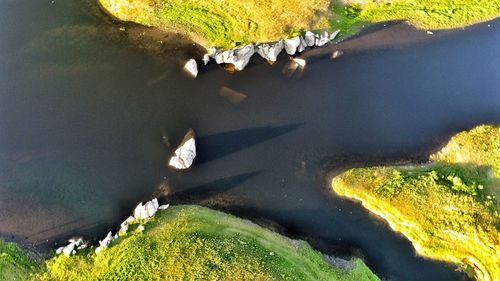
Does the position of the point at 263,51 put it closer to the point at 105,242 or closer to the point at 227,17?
the point at 227,17

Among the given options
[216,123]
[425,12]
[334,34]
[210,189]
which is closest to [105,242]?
[210,189]

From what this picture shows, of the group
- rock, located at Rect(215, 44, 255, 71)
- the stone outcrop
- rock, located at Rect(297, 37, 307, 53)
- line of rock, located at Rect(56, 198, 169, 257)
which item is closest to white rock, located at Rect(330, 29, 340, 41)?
the stone outcrop

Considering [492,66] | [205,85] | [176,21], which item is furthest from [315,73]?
[492,66]

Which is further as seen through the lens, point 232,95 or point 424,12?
point 424,12

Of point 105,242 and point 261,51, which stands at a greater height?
point 261,51

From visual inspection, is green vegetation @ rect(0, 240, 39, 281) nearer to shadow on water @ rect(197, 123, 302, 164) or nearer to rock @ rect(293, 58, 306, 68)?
shadow on water @ rect(197, 123, 302, 164)

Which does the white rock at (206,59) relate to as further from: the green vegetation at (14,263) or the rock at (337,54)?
the green vegetation at (14,263)

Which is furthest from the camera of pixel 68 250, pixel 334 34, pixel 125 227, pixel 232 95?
pixel 334 34
